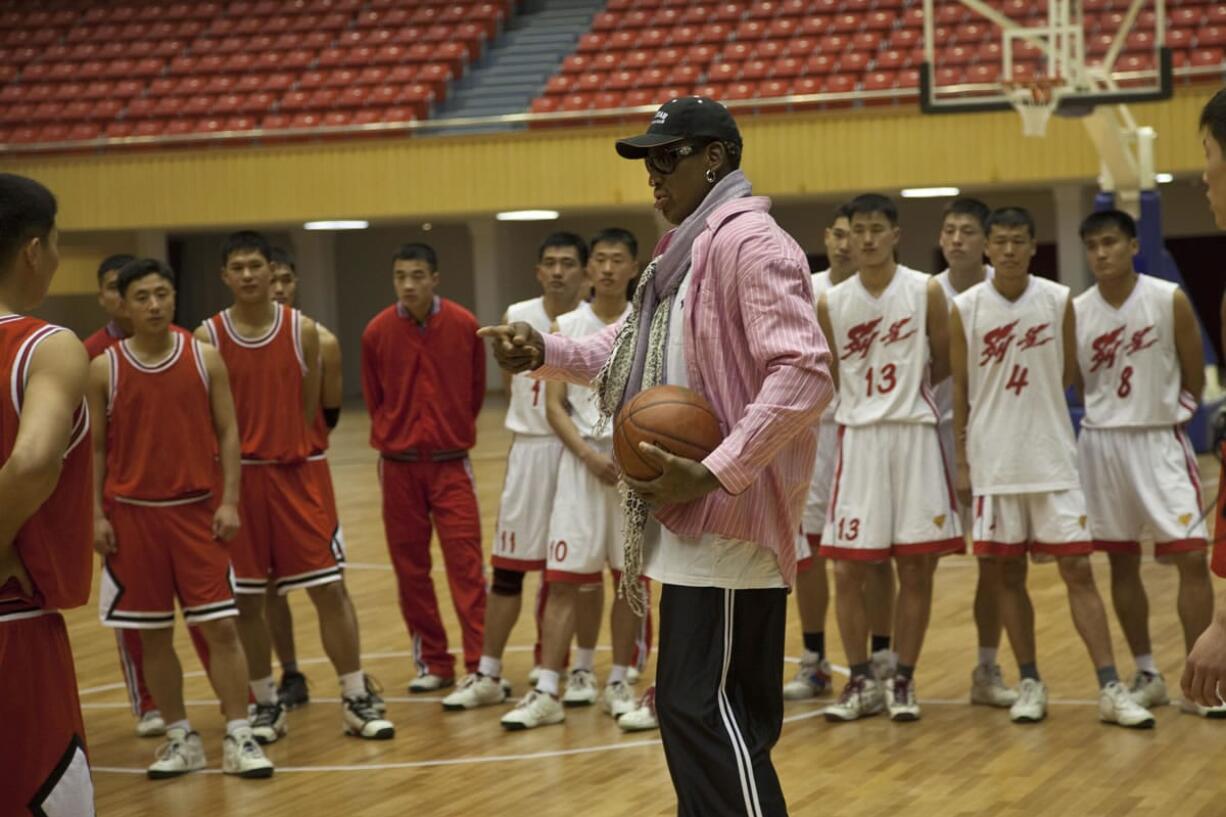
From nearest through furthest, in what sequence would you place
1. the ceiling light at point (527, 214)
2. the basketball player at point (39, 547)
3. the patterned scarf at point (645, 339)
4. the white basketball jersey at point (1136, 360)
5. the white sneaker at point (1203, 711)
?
the basketball player at point (39, 547), the patterned scarf at point (645, 339), the white sneaker at point (1203, 711), the white basketball jersey at point (1136, 360), the ceiling light at point (527, 214)

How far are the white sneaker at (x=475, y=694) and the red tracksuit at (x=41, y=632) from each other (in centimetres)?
366

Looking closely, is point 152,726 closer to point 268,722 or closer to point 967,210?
point 268,722

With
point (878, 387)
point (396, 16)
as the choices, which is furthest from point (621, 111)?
point (878, 387)

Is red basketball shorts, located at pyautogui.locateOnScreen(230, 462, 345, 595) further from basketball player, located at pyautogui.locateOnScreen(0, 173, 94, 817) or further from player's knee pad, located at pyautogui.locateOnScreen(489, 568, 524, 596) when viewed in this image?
basketball player, located at pyautogui.locateOnScreen(0, 173, 94, 817)

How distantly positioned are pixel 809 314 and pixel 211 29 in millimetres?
21683

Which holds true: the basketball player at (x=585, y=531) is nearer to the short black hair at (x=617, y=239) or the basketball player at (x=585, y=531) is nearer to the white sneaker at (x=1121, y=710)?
the short black hair at (x=617, y=239)

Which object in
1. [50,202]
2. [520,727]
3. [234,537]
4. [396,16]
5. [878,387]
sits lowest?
[520,727]

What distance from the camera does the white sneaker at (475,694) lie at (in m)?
6.75

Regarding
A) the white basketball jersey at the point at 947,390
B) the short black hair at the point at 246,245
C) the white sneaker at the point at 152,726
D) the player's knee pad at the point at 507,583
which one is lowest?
the white sneaker at the point at 152,726

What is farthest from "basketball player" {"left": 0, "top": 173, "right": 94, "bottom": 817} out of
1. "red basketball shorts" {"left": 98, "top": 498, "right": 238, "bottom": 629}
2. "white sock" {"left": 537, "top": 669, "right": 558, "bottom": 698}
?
"white sock" {"left": 537, "top": 669, "right": 558, "bottom": 698}

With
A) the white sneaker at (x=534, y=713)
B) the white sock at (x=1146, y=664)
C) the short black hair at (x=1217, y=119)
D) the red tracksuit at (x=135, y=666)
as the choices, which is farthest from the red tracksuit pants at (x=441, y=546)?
the short black hair at (x=1217, y=119)

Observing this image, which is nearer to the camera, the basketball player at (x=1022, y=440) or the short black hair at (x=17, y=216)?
the short black hair at (x=17, y=216)

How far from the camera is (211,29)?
23547 millimetres

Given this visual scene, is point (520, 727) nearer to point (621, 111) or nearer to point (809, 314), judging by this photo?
point (809, 314)
